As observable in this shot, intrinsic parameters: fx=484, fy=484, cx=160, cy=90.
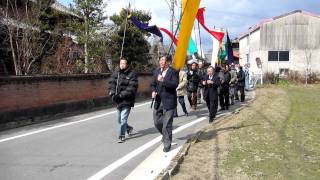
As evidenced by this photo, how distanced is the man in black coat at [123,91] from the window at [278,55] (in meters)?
41.8

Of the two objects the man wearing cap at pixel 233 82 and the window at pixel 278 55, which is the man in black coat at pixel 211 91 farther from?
the window at pixel 278 55

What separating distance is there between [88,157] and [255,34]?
153 ft

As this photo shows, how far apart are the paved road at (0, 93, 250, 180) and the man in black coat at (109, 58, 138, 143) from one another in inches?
19.1

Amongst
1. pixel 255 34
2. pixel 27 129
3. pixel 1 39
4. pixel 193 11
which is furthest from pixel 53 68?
pixel 255 34

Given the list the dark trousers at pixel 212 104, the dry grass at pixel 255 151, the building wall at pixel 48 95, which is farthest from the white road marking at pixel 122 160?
the building wall at pixel 48 95

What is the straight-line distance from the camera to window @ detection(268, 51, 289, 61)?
50500 mm

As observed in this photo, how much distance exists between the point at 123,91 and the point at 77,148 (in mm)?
1638

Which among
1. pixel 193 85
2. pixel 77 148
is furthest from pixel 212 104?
pixel 77 148

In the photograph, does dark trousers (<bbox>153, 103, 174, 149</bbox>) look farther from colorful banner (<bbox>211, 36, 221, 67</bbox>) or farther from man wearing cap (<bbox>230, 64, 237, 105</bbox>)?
man wearing cap (<bbox>230, 64, 237, 105</bbox>)

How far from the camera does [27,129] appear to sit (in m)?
12.9

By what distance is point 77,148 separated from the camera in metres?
9.76

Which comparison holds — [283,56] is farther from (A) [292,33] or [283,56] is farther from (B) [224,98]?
(B) [224,98]

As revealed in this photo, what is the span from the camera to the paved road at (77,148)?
7.77 m

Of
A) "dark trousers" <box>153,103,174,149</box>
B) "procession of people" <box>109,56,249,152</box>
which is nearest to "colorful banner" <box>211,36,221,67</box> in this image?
"procession of people" <box>109,56,249,152</box>
